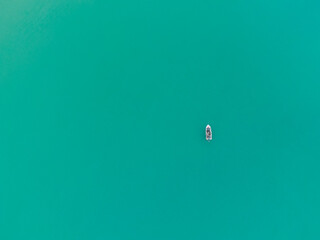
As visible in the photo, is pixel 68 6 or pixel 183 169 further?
pixel 68 6

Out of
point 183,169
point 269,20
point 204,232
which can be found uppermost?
point 269,20

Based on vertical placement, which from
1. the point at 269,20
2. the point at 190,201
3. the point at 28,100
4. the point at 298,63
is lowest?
the point at 190,201

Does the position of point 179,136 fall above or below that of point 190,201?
above

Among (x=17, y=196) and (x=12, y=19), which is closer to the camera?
(x=17, y=196)

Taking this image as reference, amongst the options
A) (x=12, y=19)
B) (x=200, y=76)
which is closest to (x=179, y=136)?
(x=200, y=76)

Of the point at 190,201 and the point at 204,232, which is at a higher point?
the point at 190,201

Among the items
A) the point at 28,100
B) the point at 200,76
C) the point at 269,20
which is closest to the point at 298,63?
the point at 269,20

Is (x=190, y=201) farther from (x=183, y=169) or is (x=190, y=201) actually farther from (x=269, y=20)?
(x=269, y=20)

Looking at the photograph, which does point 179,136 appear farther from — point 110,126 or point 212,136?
point 110,126
